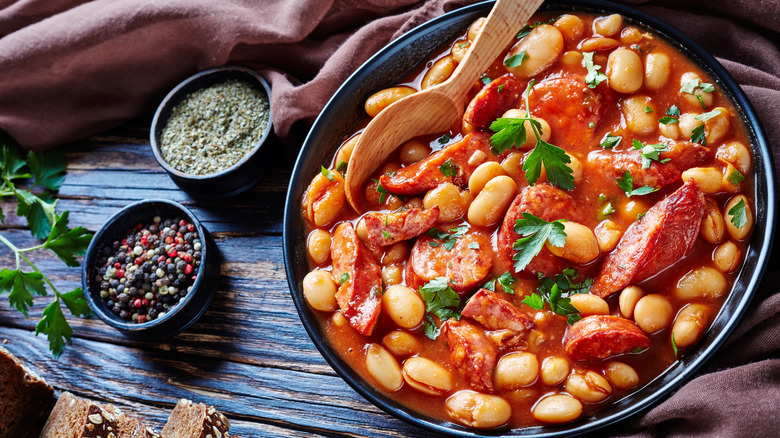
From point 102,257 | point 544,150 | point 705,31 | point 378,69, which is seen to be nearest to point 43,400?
point 102,257

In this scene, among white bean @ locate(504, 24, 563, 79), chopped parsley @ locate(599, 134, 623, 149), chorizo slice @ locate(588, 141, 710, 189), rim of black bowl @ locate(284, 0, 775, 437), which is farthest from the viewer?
white bean @ locate(504, 24, 563, 79)

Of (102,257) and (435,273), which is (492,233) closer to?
(435,273)

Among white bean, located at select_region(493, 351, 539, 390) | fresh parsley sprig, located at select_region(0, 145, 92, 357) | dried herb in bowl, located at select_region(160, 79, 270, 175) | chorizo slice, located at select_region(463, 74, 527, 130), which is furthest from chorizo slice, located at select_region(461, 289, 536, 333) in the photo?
fresh parsley sprig, located at select_region(0, 145, 92, 357)

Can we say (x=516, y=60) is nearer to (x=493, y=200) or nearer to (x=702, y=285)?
(x=493, y=200)

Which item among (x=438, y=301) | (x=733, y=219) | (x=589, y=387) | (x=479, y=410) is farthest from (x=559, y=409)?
(x=733, y=219)

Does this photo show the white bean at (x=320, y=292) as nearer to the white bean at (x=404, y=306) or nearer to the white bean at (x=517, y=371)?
the white bean at (x=404, y=306)

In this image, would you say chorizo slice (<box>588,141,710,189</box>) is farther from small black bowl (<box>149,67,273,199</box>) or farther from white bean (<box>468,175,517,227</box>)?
small black bowl (<box>149,67,273,199</box>)

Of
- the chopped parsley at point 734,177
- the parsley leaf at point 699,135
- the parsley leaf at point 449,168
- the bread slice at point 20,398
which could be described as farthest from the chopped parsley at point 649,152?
the bread slice at point 20,398
